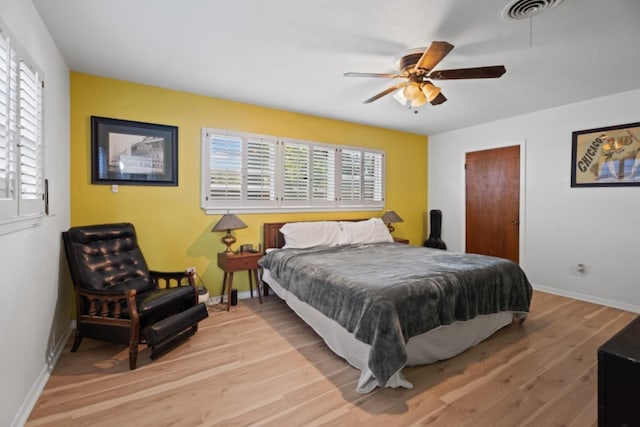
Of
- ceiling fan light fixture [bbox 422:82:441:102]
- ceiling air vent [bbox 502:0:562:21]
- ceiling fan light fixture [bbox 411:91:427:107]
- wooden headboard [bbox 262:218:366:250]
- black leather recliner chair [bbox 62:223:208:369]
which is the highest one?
ceiling air vent [bbox 502:0:562:21]

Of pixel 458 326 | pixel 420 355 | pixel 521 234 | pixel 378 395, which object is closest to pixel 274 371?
pixel 378 395

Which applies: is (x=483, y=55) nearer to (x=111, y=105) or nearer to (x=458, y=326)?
(x=458, y=326)

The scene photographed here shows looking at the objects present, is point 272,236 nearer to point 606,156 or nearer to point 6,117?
point 6,117

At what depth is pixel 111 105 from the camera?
123 inches

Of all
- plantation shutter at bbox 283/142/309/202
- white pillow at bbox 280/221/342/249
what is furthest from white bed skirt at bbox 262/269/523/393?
plantation shutter at bbox 283/142/309/202

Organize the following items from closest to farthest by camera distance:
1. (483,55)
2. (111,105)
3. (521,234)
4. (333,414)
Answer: (333,414) → (483,55) → (111,105) → (521,234)

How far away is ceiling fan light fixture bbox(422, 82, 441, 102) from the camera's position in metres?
2.51

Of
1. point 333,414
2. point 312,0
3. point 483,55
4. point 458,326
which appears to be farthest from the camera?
point 483,55

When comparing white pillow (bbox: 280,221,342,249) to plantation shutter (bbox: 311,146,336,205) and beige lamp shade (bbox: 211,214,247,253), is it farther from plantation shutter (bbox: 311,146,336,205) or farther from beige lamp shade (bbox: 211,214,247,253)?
beige lamp shade (bbox: 211,214,247,253)

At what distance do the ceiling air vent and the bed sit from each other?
198cm

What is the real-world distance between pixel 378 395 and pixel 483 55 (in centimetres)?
294

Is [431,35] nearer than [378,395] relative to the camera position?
No

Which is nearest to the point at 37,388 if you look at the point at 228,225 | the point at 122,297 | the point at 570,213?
the point at 122,297

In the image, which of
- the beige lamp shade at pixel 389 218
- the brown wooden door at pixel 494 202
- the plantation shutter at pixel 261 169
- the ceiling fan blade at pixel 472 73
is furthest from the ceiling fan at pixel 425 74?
the brown wooden door at pixel 494 202
